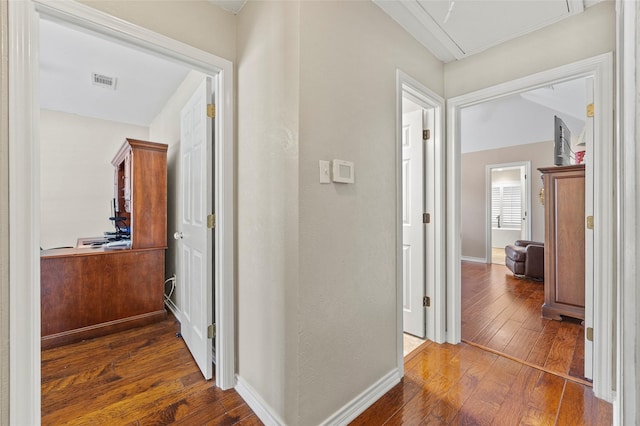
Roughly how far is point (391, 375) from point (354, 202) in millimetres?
1219

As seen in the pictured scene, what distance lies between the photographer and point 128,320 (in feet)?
9.21

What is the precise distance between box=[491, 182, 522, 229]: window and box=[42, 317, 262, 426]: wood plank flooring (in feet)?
26.8

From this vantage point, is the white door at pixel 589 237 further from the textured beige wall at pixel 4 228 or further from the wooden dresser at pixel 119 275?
the wooden dresser at pixel 119 275

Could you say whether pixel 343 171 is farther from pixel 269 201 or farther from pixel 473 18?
pixel 473 18

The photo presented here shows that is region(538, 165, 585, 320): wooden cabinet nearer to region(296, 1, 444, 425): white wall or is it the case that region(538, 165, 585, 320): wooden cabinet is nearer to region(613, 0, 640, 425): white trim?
region(296, 1, 444, 425): white wall

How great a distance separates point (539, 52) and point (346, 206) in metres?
1.89

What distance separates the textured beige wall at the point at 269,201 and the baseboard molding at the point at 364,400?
0.28 metres

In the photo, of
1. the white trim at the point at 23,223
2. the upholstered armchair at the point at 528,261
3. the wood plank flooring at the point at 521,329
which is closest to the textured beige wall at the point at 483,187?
the upholstered armchair at the point at 528,261

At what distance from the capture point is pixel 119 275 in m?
2.79

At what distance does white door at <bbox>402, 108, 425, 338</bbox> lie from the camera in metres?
2.52

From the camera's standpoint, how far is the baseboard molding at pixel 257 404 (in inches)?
58.9

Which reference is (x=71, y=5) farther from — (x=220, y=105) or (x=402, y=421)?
(x=402, y=421)

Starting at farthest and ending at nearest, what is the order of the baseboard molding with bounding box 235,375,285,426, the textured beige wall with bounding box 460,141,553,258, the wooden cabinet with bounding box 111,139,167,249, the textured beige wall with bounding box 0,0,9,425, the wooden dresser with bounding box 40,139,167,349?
the textured beige wall with bounding box 460,141,553,258 → the wooden cabinet with bounding box 111,139,167,249 → the wooden dresser with bounding box 40,139,167,349 → the baseboard molding with bounding box 235,375,285,426 → the textured beige wall with bounding box 0,0,9,425

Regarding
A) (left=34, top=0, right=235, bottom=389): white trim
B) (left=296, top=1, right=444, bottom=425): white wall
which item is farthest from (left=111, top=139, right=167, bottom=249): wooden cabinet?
(left=296, top=1, right=444, bottom=425): white wall
